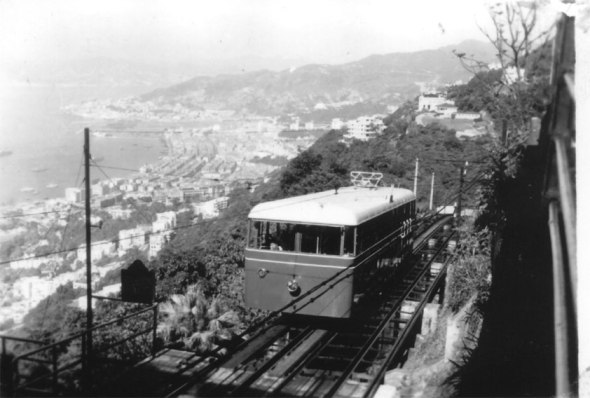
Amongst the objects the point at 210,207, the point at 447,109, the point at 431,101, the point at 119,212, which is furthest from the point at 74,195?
the point at 431,101

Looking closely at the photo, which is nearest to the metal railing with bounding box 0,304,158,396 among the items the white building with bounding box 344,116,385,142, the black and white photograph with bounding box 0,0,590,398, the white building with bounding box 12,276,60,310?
the black and white photograph with bounding box 0,0,590,398

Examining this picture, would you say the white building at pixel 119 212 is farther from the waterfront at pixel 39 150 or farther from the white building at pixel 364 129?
the white building at pixel 364 129

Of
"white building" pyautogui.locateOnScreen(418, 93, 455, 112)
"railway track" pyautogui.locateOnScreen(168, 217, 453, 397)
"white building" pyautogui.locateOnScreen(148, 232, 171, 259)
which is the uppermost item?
"white building" pyautogui.locateOnScreen(418, 93, 455, 112)

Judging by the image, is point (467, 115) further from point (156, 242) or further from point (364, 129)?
point (156, 242)

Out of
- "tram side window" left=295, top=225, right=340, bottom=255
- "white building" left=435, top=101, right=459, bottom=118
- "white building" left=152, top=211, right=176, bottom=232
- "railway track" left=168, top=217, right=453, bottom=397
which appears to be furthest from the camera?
"white building" left=435, top=101, right=459, bottom=118

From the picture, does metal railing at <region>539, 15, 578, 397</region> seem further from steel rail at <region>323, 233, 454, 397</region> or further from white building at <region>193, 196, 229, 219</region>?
white building at <region>193, 196, 229, 219</region>

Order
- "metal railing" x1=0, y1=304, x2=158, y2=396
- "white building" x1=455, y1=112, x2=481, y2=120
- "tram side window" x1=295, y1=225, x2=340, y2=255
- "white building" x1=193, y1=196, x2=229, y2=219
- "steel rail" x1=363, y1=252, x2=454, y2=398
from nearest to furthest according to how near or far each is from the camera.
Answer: "metal railing" x1=0, y1=304, x2=158, y2=396 → "steel rail" x1=363, y1=252, x2=454, y2=398 → "tram side window" x1=295, y1=225, x2=340, y2=255 → "white building" x1=193, y1=196, x2=229, y2=219 → "white building" x1=455, y1=112, x2=481, y2=120
